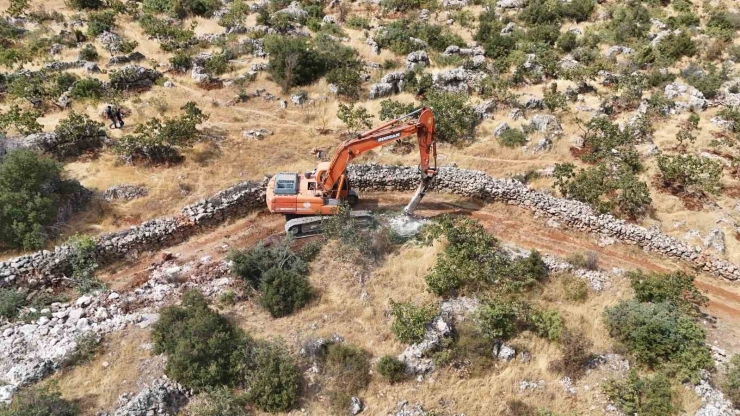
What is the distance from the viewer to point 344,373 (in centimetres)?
1423

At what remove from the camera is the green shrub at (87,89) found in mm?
30109

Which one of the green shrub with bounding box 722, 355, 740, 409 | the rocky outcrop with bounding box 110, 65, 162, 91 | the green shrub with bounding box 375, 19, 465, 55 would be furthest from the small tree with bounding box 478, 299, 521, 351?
the rocky outcrop with bounding box 110, 65, 162, 91

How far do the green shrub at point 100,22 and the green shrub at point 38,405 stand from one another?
33.5 meters

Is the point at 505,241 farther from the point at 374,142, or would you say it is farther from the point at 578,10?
the point at 578,10

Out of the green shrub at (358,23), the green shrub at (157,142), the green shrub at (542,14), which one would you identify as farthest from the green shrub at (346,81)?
the green shrub at (542,14)

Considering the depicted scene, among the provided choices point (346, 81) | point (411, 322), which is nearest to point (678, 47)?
point (346, 81)

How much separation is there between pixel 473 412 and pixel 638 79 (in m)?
28.3

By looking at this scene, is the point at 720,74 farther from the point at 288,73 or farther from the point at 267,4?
the point at 267,4

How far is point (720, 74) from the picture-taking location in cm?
A: 3228

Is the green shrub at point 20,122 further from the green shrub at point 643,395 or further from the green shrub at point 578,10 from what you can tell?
the green shrub at point 578,10

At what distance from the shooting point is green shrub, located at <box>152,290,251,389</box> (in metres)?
13.6

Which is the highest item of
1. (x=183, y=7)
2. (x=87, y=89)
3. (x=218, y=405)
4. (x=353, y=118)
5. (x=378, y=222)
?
(x=183, y=7)

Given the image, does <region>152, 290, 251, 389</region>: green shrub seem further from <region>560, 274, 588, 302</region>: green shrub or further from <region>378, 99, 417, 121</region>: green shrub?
<region>378, 99, 417, 121</region>: green shrub

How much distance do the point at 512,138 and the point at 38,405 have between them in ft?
80.9
